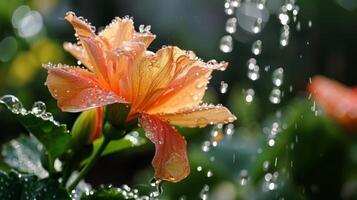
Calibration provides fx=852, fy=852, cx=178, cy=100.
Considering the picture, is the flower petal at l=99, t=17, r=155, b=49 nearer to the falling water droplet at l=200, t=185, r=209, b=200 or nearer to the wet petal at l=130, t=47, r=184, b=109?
the wet petal at l=130, t=47, r=184, b=109

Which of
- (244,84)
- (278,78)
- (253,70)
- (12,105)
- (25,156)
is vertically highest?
(12,105)

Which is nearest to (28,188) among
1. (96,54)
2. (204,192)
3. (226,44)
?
(96,54)

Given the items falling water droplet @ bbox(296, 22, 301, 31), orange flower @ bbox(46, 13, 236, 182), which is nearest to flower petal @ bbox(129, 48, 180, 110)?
orange flower @ bbox(46, 13, 236, 182)

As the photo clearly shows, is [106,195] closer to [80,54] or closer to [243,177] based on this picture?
[80,54]

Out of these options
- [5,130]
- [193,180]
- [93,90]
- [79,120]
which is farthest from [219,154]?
[93,90]

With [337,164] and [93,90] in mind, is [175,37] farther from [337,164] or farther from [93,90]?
[93,90]

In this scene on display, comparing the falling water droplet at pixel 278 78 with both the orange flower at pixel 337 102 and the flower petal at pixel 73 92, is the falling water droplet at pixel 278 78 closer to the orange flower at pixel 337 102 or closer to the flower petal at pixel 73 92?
the orange flower at pixel 337 102

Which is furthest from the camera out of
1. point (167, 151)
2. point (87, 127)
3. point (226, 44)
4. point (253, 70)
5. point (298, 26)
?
point (298, 26)
